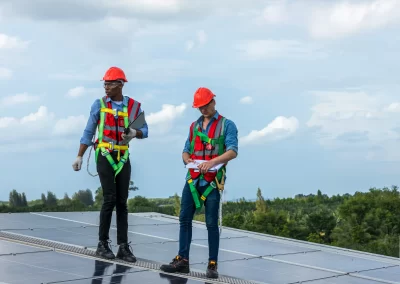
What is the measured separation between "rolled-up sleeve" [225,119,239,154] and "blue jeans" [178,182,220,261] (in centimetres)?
51

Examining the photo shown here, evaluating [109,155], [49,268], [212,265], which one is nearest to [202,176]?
[212,265]

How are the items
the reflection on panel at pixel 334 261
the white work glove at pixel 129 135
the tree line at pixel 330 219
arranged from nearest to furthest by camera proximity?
the white work glove at pixel 129 135 < the reflection on panel at pixel 334 261 < the tree line at pixel 330 219

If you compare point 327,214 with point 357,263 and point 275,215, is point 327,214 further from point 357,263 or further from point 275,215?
point 357,263

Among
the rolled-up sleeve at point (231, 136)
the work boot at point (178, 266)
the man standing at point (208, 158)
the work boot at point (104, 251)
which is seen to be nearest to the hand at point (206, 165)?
the man standing at point (208, 158)

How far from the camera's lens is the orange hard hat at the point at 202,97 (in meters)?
8.14

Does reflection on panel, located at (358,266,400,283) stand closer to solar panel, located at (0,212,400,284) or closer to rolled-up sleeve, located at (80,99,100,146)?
solar panel, located at (0,212,400,284)

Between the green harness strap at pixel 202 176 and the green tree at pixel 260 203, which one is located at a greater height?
the green tree at pixel 260 203

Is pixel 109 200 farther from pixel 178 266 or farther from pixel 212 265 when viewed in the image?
pixel 212 265

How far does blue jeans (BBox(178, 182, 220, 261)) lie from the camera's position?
8.24m

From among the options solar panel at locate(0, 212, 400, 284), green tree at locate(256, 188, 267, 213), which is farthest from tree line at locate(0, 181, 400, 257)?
solar panel at locate(0, 212, 400, 284)

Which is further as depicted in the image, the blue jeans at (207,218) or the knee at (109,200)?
the knee at (109,200)

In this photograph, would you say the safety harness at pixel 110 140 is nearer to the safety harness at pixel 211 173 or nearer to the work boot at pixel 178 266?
the safety harness at pixel 211 173

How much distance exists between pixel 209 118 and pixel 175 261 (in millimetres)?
1655

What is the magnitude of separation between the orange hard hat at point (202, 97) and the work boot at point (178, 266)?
1.75 meters
